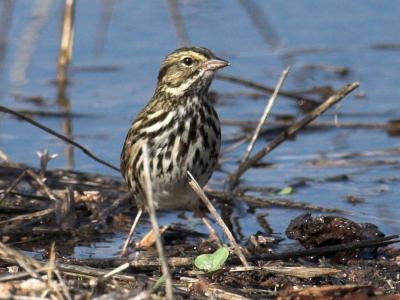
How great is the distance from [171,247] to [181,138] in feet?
2.77

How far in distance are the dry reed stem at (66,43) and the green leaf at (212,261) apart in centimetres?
553

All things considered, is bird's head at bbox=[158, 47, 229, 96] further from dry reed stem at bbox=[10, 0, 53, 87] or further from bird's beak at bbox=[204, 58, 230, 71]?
dry reed stem at bbox=[10, 0, 53, 87]

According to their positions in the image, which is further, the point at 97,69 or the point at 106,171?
the point at 97,69

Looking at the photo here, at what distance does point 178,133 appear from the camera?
8.35 m

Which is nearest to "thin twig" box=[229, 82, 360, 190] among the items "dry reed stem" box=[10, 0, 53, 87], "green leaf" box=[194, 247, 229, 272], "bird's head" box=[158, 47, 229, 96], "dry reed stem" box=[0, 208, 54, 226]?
"bird's head" box=[158, 47, 229, 96]

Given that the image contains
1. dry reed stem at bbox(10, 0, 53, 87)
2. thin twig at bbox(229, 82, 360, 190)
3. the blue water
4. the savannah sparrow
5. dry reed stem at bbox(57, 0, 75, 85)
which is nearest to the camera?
the savannah sparrow

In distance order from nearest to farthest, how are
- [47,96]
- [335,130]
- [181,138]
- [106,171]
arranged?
[181,138]
[106,171]
[335,130]
[47,96]

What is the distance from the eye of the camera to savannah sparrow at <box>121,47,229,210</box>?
8.33 m

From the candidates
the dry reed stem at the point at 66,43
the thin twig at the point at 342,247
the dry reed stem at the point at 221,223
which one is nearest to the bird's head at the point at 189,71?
the dry reed stem at the point at 221,223

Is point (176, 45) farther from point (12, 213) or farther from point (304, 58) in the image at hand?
point (12, 213)

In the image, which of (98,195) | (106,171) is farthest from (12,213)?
(106,171)

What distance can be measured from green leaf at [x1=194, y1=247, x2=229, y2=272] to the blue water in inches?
120

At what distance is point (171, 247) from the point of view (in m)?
8.74

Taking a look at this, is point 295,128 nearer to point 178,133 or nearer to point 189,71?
point 189,71
